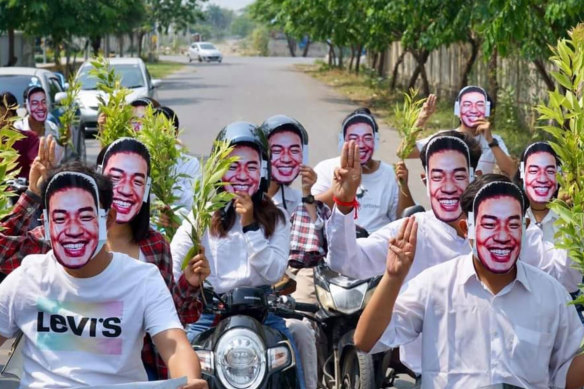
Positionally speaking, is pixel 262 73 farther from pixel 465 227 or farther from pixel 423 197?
pixel 465 227

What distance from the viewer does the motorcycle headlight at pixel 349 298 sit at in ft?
20.4

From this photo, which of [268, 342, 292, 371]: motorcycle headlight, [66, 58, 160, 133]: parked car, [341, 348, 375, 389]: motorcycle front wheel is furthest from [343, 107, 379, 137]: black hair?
[66, 58, 160, 133]: parked car

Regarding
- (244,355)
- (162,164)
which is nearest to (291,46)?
(162,164)

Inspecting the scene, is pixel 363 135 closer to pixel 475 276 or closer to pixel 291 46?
pixel 475 276

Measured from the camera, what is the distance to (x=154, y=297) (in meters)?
4.39

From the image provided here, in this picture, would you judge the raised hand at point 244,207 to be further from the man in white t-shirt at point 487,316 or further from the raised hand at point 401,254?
the raised hand at point 401,254

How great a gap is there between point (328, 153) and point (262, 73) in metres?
35.2

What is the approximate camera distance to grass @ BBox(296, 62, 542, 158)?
72.3 ft

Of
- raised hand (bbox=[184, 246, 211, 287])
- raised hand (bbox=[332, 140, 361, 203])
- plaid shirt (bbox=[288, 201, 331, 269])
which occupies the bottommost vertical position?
plaid shirt (bbox=[288, 201, 331, 269])

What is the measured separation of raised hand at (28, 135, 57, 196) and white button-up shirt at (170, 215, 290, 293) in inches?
28.2

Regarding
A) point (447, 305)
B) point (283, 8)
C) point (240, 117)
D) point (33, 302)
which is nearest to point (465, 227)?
point (447, 305)

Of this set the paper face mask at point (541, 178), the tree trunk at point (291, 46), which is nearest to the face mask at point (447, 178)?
the paper face mask at point (541, 178)

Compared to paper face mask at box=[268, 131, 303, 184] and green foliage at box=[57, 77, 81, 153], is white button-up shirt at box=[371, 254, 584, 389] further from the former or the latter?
green foliage at box=[57, 77, 81, 153]

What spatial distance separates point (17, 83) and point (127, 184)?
11592mm
